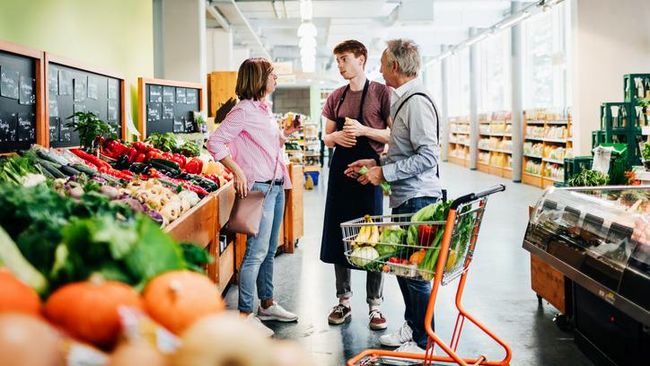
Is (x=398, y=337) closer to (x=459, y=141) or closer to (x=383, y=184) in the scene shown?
(x=383, y=184)

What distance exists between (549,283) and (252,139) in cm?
222

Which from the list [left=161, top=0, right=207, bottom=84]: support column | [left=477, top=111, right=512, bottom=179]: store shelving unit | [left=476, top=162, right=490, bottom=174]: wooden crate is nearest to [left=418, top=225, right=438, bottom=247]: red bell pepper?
[left=161, top=0, right=207, bottom=84]: support column

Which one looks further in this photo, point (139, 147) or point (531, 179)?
point (531, 179)

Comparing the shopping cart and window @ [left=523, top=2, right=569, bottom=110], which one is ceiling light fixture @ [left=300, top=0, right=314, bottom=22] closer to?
the shopping cart

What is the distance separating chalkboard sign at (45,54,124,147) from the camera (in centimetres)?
413

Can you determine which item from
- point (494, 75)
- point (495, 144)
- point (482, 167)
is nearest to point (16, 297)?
point (495, 144)

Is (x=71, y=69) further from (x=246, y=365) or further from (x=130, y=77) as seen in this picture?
(x=246, y=365)

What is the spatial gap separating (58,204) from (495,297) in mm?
4276

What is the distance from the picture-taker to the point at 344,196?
13.7 feet

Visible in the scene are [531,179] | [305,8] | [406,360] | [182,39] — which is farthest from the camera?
[531,179]

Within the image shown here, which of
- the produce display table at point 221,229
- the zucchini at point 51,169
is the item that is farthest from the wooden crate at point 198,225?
the zucchini at point 51,169

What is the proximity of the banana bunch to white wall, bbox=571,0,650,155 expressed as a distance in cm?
818

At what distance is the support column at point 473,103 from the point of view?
2033 cm

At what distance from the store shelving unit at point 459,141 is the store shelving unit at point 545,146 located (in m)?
6.13
